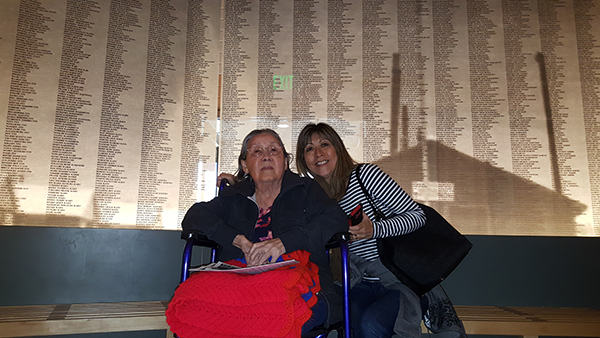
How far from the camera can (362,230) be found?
5.43 ft

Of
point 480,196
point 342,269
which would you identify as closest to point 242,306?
point 342,269

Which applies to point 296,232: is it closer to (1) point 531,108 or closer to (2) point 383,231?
(2) point 383,231

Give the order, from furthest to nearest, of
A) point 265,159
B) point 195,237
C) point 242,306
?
point 265,159 < point 195,237 < point 242,306

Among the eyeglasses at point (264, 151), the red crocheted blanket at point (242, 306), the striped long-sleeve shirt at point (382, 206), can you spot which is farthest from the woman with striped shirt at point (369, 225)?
the red crocheted blanket at point (242, 306)

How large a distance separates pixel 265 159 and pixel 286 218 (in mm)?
304

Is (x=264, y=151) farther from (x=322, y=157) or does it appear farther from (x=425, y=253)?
(x=425, y=253)

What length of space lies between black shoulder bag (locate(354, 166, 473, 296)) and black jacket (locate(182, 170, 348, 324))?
0.28m

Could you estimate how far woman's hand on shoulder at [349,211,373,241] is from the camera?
1650 mm

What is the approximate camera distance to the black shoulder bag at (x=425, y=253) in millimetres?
1615

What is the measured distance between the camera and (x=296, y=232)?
1.54 m

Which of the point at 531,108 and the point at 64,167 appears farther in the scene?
the point at 531,108

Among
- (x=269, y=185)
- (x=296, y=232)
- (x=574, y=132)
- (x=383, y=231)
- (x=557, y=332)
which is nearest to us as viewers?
(x=296, y=232)

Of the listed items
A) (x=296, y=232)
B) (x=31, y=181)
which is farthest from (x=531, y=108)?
(x=31, y=181)

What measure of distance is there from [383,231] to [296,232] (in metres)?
0.42
